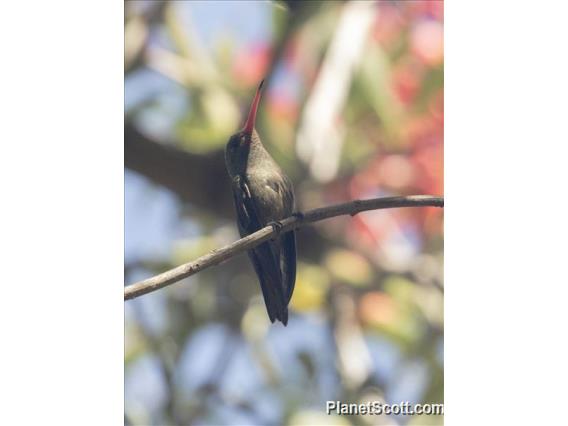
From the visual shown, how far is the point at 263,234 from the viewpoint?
248 cm

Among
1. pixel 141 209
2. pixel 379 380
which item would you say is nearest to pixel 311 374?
pixel 379 380

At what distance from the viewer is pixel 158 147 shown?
2582 millimetres

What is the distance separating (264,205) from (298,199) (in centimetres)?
10

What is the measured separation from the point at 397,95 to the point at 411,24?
8.2 inches

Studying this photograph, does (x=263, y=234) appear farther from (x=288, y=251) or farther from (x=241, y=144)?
(x=241, y=144)

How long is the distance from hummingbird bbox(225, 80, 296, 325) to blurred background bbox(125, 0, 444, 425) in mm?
29

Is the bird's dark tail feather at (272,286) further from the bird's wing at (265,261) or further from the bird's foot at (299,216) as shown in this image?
the bird's foot at (299,216)

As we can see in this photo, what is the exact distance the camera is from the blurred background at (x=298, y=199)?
8.32 ft

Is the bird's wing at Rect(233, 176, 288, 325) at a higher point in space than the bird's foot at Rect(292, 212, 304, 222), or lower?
lower

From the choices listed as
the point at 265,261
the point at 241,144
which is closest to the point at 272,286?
the point at 265,261

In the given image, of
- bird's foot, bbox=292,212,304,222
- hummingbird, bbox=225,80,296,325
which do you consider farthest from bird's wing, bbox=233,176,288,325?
bird's foot, bbox=292,212,304,222

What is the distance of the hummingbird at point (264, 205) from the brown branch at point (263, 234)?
0.23 ft

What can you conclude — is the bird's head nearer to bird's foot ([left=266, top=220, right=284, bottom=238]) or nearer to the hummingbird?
the hummingbird

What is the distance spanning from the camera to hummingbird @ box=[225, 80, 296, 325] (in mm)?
2553
